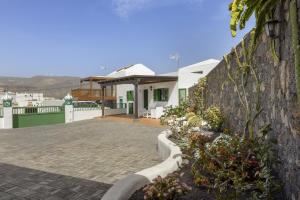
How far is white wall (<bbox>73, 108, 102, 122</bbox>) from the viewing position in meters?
18.9

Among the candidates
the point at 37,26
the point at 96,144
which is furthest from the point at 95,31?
the point at 96,144

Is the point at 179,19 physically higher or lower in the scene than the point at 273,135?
higher

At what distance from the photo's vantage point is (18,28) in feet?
50.7

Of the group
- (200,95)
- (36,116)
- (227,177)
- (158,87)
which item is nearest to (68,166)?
(227,177)

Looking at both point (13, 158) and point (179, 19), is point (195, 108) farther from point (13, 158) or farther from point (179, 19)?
point (13, 158)

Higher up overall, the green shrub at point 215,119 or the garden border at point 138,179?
the green shrub at point 215,119

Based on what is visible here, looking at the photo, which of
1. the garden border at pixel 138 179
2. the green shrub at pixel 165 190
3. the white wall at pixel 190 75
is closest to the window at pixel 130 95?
the white wall at pixel 190 75

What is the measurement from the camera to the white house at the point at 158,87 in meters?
16.8

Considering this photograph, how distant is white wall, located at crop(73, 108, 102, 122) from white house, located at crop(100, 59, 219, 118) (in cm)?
264

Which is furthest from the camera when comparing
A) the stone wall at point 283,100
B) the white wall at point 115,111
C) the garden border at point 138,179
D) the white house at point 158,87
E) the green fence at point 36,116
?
the white wall at point 115,111

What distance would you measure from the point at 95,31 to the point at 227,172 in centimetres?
1720

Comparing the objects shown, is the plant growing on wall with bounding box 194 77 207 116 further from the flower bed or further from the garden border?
the flower bed

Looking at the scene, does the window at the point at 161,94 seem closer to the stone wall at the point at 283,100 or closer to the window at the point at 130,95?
the window at the point at 130,95

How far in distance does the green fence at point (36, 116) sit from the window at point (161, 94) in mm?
7484
